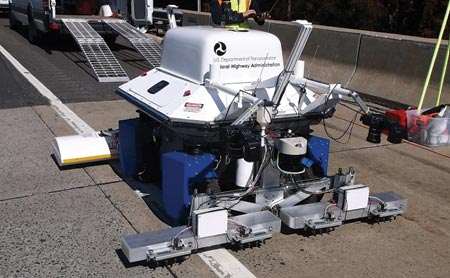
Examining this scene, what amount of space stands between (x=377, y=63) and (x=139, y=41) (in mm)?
5192

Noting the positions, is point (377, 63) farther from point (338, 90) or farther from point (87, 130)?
point (338, 90)

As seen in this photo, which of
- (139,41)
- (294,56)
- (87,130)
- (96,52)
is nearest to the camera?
(294,56)

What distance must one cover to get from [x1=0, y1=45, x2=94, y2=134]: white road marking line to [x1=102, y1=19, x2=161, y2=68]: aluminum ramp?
214 centimetres

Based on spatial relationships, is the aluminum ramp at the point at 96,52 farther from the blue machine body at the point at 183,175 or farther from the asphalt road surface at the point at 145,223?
the blue machine body at the point at 183,175

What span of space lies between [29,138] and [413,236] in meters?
4.60

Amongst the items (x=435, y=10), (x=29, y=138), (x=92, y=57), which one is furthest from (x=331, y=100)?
(x=435, y=10)

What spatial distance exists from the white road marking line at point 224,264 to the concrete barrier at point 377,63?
4104 millimetres

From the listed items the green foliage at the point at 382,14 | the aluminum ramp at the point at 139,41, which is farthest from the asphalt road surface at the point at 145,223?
the green foliage at the point at 382,14

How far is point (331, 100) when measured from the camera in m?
4.29

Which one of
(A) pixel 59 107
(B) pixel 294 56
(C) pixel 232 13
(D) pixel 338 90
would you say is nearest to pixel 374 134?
(D) pixel 338 90

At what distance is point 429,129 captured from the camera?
671 cm

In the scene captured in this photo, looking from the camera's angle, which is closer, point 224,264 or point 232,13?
point 224,264

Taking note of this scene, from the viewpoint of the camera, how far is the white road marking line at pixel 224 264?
3617 mm

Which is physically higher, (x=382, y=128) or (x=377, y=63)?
(x=382, y=128)
